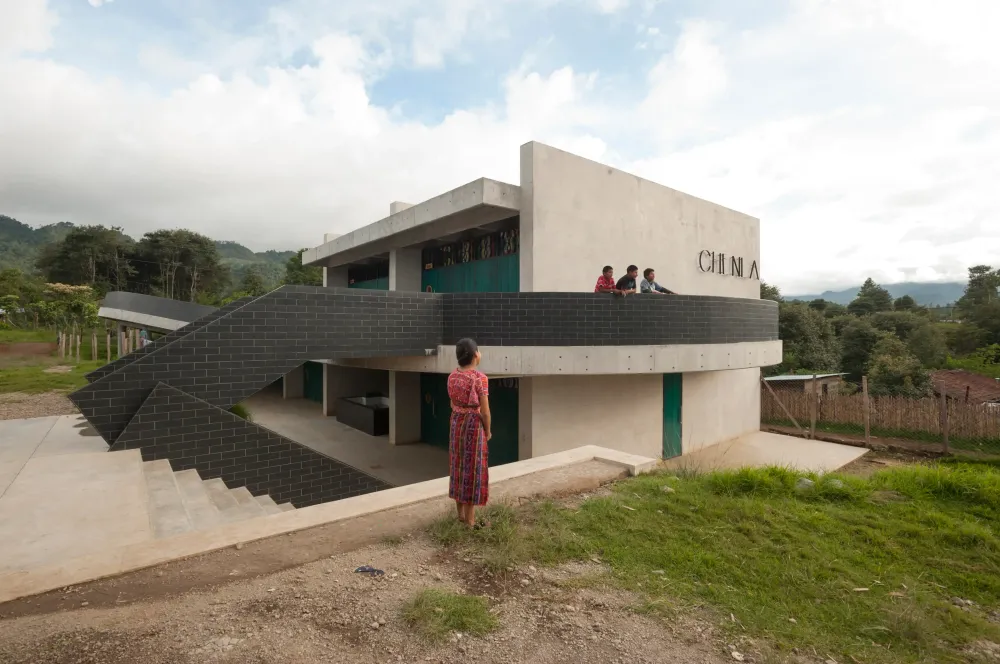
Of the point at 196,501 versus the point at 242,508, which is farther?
the point at 242,508

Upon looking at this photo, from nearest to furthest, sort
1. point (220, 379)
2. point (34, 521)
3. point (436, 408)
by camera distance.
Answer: point (34, 521) < point (220, 379) < point (436, 408)

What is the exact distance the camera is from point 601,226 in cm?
1166

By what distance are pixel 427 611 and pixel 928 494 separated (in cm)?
577

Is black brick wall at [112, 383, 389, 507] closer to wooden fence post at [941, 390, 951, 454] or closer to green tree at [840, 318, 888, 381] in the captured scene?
wooden fence post at [941, 390, 951, 454]

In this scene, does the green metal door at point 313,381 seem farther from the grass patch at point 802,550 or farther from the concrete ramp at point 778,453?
the grass patch at point 802,550

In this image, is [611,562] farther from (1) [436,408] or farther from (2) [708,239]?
(2) [708,239]

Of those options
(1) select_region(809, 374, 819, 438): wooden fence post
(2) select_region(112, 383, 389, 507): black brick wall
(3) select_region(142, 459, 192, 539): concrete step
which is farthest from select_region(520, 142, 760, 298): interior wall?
(3) select_region(142, 459, 192, 539): concrete step

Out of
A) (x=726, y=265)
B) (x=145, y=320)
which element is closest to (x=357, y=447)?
(x=145, y=320)

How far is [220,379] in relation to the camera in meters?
7.07

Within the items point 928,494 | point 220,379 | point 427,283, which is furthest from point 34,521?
point 427,283

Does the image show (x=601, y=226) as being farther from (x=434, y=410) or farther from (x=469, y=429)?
(x=469, y=429)

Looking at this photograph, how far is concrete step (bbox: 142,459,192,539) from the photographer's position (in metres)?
4.82

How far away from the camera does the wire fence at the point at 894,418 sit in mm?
12234

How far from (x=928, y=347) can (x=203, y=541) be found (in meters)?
38.2
